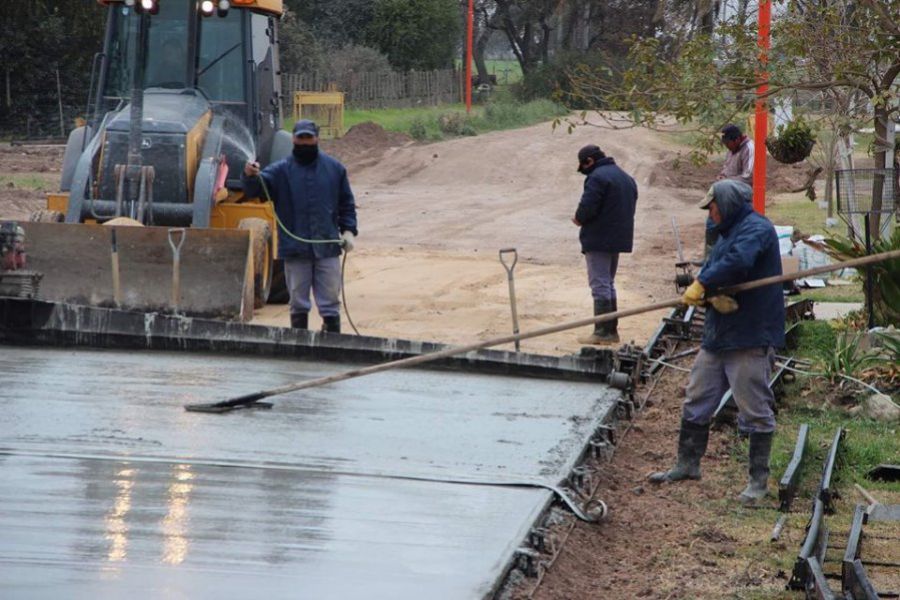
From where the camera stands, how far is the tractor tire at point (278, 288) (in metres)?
14.9

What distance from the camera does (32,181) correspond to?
28.5 m

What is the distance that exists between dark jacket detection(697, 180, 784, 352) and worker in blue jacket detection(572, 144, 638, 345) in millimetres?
4597

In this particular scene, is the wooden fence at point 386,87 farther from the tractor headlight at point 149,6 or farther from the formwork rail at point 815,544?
the formwork rail at point 815,544

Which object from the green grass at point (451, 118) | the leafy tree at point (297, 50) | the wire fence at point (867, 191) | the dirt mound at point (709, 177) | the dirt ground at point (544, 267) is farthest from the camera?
the leafy tree at point (297, 50)

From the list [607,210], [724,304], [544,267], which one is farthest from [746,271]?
[544,267]

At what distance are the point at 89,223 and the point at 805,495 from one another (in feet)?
25.4

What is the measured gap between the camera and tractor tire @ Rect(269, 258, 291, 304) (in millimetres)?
14930

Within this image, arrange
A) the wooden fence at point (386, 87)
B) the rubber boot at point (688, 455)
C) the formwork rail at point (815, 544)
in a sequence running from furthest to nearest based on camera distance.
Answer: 1. the wooden fence at point (386, 87)
2. the rubber boot at point (688, 455)
3. the formwork rail at point (815, 544)

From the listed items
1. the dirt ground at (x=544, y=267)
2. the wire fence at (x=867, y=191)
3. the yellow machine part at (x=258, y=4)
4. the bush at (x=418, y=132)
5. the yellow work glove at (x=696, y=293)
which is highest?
the yellow machine part at (x=258, y=4)

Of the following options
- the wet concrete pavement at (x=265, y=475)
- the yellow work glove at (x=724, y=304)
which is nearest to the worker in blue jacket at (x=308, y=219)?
the wet concrete pavement at (x=265, y=475)

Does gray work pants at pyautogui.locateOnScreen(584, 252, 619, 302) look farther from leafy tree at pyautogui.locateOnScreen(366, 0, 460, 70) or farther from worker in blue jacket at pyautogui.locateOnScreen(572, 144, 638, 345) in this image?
leafy tree at pyautogui.locateOnScreen(366, 0, 460, 70)


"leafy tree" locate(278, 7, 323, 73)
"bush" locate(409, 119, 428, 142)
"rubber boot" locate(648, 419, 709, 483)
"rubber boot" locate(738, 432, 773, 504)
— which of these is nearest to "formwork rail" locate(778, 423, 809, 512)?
"rubber boot" locate(738, 432, 773, 504)

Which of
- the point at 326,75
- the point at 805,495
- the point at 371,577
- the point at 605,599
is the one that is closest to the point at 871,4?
the point at 805,495

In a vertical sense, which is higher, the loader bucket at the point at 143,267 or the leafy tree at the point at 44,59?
the leafy tree at the point at 44,59
